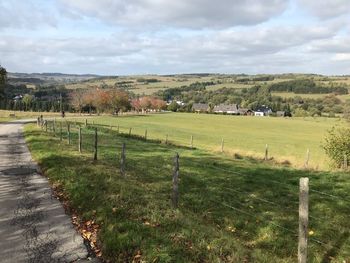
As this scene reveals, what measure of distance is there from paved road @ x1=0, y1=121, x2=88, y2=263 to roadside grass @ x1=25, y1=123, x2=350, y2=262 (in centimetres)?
57

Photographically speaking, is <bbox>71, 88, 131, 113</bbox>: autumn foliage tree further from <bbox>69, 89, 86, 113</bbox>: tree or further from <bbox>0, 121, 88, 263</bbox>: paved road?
<bbox>0, 121, 88, 263</bbox>: paved road

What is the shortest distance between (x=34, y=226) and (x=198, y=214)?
3952 mm

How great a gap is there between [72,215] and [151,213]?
2.17 m

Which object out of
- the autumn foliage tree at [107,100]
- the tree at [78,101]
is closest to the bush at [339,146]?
the autumn foliage tree at [107,100]

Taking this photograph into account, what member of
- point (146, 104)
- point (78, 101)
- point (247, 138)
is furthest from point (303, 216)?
point (146, 104)

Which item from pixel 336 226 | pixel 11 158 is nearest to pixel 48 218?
pixel 336 226

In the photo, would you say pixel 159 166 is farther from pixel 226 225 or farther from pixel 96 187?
pixel 226 225

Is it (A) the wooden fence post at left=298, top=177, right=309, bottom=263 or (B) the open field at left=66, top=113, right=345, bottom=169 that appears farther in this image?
(B) the open field at left=66, top=113, right=345, bottom=169

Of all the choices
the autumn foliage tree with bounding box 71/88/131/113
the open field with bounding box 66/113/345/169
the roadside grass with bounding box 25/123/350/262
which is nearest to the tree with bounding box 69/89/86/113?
the autumn foliage tree with bounding box 71/88/131/113

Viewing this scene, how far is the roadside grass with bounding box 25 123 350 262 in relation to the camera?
303 inches

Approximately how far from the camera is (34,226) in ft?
31.0

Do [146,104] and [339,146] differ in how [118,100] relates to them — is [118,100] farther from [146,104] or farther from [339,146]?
[339,146]

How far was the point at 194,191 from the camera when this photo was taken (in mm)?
13422

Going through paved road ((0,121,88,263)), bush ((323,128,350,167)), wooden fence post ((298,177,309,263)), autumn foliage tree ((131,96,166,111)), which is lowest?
autumn foliage tree ((131,96,166,111))
